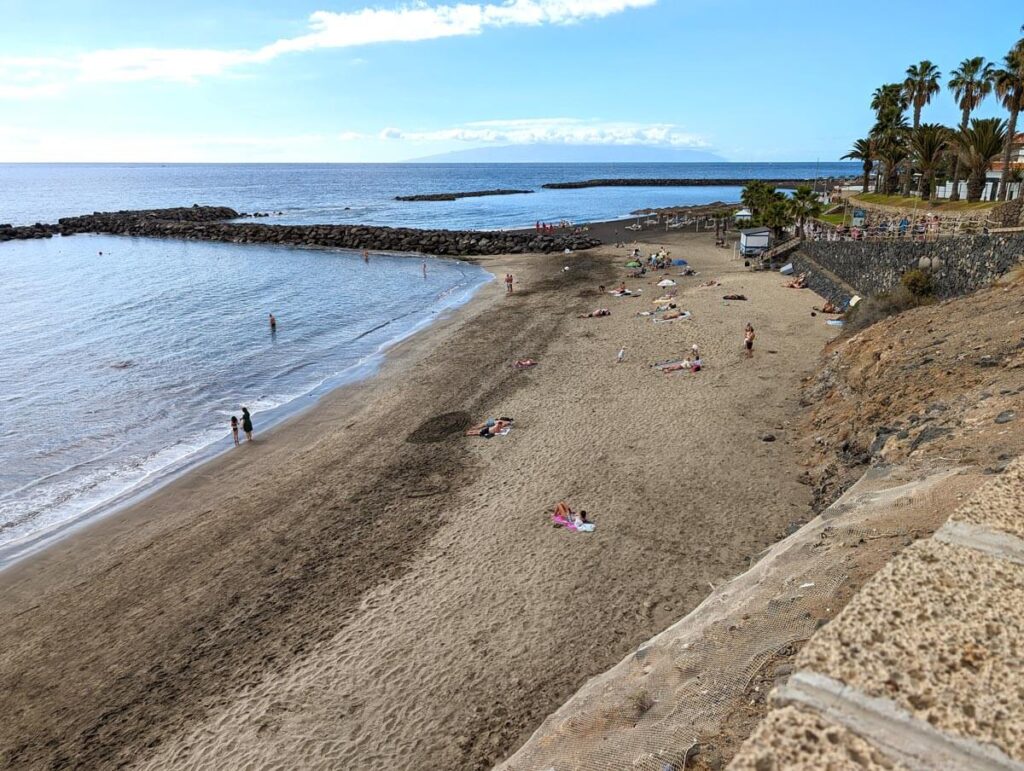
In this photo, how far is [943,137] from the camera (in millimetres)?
38531

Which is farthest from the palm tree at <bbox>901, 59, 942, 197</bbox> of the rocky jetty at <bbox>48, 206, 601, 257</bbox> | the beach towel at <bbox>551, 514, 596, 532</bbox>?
the beach towel at <bbox>551, 514, 596, 532</bbox>

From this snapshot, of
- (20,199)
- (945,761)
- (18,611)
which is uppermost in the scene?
(20,199)

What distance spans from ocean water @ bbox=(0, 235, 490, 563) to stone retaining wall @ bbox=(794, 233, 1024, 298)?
20551mm

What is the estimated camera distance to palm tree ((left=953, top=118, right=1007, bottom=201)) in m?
33.8

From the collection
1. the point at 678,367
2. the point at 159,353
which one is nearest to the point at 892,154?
the point at 678,367

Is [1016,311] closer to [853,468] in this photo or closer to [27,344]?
[853,468]

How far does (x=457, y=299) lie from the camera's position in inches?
1587

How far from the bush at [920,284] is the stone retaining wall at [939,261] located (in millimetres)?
182

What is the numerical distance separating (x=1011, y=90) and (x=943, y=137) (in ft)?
13.7

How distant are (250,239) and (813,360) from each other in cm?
7054

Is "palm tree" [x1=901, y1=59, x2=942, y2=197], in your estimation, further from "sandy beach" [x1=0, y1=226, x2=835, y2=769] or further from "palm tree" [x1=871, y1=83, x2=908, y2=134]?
"sandy beach" [x1=0, y1=226, x2=835, y2=769]

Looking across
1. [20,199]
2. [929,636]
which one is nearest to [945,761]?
[929,636]

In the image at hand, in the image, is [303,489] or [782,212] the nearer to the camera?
[303,489]

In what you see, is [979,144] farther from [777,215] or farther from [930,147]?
[777,215]
